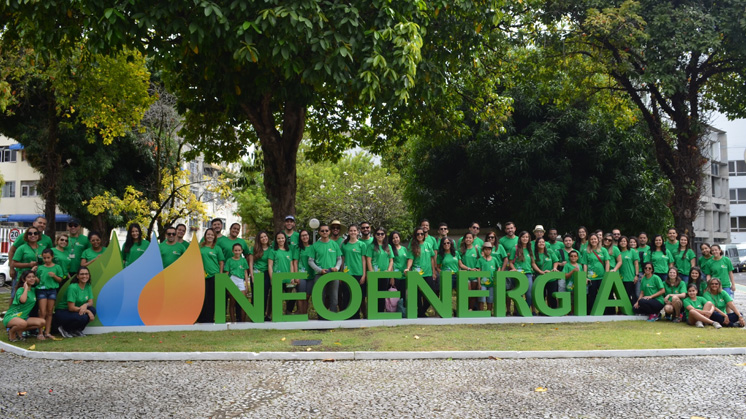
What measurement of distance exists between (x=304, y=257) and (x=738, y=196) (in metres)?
65.5

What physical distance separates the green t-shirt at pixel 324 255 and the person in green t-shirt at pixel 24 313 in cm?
482

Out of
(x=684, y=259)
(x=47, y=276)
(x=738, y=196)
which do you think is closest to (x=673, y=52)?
(x=684, y=259)

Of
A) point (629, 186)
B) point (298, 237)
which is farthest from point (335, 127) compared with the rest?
point (629, 186)

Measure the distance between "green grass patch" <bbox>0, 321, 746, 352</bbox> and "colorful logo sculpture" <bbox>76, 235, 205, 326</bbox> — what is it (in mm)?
487

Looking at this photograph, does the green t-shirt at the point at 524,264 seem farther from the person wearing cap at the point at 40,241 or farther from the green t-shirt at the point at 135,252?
the person wearing cap at the point at 40,241

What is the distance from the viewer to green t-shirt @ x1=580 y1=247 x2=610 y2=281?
44.7ft

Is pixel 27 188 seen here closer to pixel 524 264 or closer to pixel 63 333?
pixel 63 333

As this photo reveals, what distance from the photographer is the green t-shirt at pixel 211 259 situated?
12.4m

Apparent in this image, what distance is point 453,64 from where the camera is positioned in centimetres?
1488

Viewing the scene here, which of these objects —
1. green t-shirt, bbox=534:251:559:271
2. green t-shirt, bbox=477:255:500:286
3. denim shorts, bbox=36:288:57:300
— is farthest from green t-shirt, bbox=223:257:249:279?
green t-shirt, bbox=534:251:559:271

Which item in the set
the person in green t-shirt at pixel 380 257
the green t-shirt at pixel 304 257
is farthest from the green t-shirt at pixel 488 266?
the green t-shirt at pixel 304 257

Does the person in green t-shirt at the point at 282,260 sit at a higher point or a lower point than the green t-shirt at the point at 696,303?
higher

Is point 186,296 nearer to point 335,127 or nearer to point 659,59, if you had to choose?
point 335,127

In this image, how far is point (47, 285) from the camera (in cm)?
1090
